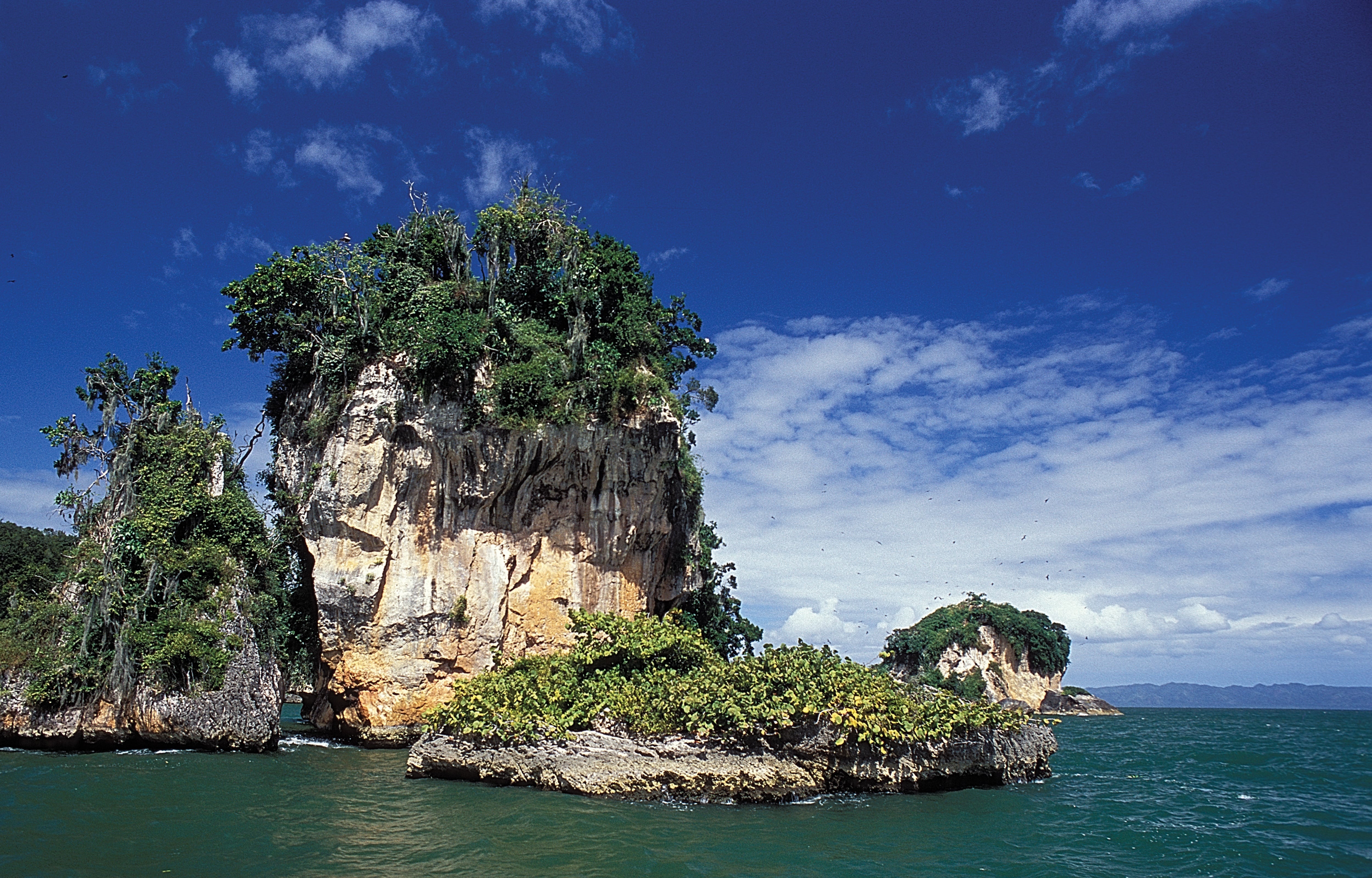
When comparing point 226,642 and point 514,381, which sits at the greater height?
point 514,381

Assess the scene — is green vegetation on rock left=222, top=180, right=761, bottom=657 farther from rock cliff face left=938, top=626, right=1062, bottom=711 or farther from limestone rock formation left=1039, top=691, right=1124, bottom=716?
limestone rock formation left=1039, top=691, right=1124, bottom=716

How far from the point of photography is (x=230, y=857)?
863 centimetres

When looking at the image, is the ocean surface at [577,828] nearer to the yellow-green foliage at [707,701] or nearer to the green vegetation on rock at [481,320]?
the yellow-green foliage at [707,701]

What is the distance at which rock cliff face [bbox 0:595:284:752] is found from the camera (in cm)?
1570

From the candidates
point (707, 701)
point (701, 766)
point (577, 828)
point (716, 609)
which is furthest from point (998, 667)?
point (577, 828)

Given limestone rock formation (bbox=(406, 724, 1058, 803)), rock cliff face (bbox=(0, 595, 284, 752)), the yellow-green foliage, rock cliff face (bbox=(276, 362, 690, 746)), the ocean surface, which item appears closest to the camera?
the ocean surface

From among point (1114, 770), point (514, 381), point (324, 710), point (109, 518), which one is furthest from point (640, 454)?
point (1114, 770)

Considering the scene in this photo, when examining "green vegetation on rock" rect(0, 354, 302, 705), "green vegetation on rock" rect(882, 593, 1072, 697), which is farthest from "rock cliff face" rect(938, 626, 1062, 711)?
"green vegetation on rock" rect(0, 354, 302, 705)

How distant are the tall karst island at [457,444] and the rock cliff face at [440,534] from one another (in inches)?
1.8

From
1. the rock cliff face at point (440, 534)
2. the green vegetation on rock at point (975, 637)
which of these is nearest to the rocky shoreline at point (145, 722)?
the rock cliff face at point (440, 534)

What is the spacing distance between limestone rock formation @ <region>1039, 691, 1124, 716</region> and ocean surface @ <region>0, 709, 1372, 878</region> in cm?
5182

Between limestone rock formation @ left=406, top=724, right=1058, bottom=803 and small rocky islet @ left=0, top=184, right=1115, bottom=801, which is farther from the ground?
small rocky islet @ left=0, top=184, right=1115, bottom=801

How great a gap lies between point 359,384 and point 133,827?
36.7 ft

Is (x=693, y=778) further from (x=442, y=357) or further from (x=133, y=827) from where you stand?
(x=442, y=357)
